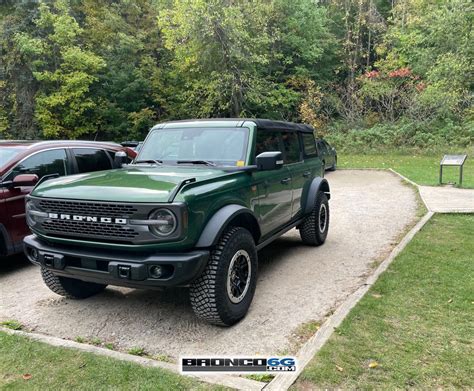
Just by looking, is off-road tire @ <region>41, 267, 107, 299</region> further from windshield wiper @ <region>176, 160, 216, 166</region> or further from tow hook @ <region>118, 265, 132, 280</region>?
windshield wiper @ <region>176, 160, 216, 166</region>

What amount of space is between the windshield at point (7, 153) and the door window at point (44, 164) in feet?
0.52

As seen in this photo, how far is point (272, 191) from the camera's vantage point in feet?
15.7

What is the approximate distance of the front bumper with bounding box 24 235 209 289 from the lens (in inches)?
127

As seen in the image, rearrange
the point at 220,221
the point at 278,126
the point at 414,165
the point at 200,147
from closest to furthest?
the point at 220,221, the point at 200,147, the point at 278,126, the point at 414,165

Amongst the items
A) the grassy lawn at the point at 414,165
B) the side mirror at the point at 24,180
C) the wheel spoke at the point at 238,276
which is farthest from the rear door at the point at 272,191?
the grassy lawn at the point at 414,165

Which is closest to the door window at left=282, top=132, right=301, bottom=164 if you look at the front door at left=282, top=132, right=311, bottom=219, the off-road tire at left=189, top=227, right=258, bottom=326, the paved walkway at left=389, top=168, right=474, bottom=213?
the front door at left=282, top=132, right=311, bottom=219

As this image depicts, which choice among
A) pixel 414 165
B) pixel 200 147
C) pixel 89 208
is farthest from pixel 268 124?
pixel 414 165

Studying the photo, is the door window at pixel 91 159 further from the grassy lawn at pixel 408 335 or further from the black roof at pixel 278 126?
the grassy lawn at pixel 408 335

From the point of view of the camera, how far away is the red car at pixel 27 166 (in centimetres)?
530

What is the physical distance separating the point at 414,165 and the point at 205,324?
1616 centimetres

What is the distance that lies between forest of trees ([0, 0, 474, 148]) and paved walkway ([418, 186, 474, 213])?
426 inches

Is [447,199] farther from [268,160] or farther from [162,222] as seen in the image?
[162,222]

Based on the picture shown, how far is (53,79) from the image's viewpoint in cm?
2288

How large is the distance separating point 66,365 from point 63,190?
1464 millimetres
